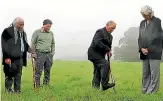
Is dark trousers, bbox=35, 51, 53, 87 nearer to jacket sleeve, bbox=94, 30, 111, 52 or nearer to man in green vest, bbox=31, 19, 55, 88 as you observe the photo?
man in green vest, bbox=31, 19, 55, 88

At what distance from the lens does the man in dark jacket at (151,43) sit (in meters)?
13.1

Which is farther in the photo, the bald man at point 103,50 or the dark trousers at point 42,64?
the dark trousers at point 42,64

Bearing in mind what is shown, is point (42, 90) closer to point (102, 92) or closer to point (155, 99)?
point (102, 92)

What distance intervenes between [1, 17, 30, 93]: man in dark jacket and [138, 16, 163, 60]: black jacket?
144 inches

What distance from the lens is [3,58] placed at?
13.2 m

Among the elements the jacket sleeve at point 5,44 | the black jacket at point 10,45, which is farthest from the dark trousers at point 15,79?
the jacket sleeve at point 5,44

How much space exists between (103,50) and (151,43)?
146 cm

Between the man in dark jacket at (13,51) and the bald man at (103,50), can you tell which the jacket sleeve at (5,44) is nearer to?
the man in dark jacket at (13,51)

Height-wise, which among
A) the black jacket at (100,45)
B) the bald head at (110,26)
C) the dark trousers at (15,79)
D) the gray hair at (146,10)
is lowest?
the dark trousers at (15,79)

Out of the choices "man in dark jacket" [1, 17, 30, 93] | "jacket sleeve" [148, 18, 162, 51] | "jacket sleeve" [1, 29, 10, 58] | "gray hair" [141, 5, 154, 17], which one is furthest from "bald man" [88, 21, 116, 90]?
"jacket sleeve" [1, 29, 10, 58]

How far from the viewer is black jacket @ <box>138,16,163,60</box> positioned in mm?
13070

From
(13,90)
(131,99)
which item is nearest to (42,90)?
(13,90)

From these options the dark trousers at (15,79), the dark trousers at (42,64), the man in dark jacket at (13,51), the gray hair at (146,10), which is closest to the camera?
the gray hair at (146,10)

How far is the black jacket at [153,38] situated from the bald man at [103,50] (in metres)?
0.94
